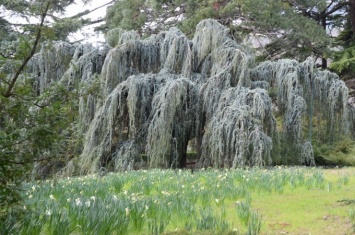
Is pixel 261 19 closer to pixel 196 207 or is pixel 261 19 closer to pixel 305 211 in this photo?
pixel 305 211

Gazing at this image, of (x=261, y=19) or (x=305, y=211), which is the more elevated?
(x=261, y=19)

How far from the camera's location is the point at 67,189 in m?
5.51

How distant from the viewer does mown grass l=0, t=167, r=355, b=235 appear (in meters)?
3.34

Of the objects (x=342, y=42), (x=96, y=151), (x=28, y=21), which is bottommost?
(x=96, y=151)

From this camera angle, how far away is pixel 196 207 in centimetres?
457

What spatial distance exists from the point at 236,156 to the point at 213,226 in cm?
612

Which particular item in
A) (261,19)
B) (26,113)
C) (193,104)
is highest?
(261,19)

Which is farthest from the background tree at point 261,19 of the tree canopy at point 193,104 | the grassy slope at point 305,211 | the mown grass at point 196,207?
the grassy slope at point 305,211

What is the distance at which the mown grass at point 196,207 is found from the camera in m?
3.34

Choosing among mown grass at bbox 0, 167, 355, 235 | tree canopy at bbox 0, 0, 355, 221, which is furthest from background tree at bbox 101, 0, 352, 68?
mown grass at bbox 0, 167, 355, 235

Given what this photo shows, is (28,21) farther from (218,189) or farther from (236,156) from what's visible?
(236,156)

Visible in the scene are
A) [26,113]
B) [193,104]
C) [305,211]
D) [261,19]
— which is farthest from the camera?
[261,19]

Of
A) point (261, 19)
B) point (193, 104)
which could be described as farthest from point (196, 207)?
point (261, 19)

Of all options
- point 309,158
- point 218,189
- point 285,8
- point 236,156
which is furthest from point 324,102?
point 218,189
